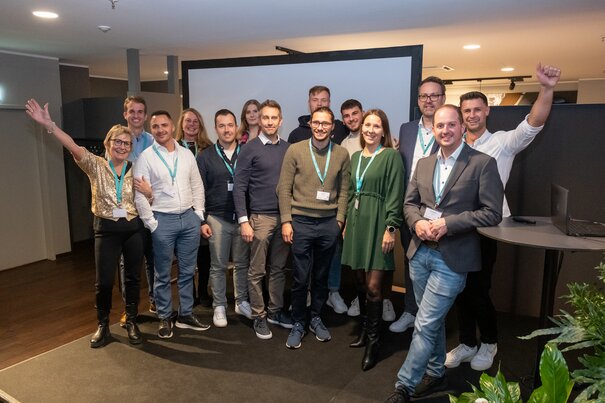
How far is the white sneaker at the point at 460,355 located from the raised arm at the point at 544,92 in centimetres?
132

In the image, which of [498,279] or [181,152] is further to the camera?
[498,279]

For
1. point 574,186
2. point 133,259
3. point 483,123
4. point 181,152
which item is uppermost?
point 483,123

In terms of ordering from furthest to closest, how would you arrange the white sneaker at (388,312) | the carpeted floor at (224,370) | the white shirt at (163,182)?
1. the white sneaker at (388,312)
2. the white shirt at (163,182)
3. the carpeted floor at (224,370)

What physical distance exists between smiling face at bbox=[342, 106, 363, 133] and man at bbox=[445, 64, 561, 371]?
770mm

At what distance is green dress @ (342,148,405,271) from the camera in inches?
103

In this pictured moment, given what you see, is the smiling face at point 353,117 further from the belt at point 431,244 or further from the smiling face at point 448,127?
the belt at point 431,244

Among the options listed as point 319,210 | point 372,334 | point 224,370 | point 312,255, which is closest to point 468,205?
point 319,210

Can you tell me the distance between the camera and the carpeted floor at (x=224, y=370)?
2.46m

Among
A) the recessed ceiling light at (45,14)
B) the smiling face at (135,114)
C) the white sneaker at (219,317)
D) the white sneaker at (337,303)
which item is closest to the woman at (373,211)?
the white sneaker at (337,303)

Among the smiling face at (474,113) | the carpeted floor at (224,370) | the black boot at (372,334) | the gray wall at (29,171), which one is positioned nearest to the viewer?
the carpeted floor at (224,370)

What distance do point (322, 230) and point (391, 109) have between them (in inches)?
59.5

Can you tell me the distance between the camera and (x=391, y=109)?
12.5 feet

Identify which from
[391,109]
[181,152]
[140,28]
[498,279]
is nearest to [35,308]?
[181,152]

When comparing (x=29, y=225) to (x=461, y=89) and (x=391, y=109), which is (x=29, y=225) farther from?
(x=461, y=89)
